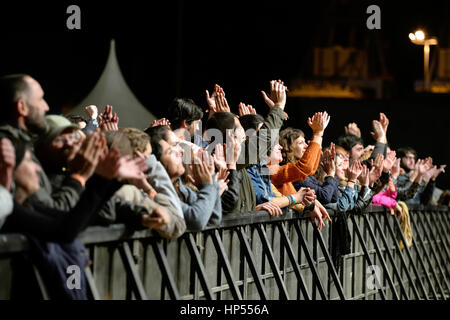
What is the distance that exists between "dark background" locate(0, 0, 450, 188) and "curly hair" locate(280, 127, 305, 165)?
10897mm

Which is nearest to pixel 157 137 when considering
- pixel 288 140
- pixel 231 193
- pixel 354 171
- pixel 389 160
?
pixel 231 193

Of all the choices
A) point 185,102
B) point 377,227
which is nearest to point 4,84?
point 185,102

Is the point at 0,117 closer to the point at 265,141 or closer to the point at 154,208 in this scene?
the point at 154,208

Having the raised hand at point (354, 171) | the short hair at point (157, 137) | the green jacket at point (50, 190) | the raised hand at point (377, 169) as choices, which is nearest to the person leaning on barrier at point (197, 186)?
the short hair at point (157, 137)

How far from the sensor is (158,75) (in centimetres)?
2345

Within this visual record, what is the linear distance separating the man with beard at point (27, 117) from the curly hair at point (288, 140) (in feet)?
13.8

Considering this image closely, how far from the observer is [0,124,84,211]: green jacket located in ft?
14.7

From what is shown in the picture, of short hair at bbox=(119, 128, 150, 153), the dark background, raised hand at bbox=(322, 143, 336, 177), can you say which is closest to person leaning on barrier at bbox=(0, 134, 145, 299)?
short hair at bbox=(119, 128, 150, 153)

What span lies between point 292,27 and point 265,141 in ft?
53.2

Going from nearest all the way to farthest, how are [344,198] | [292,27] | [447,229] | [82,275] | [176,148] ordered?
1. [82,275]
2. [176,148]
3. [344,198]
4. [447,229]
5. [292,27]

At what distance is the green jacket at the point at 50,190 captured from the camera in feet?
14.7

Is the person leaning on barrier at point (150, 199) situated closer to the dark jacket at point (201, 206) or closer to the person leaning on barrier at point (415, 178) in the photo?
the dark jacket at point (201, 206)

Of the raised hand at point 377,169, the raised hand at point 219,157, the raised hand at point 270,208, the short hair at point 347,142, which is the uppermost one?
the raised hand at point 219,157

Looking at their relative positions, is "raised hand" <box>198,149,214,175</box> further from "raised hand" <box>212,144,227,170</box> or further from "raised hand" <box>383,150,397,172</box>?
"raised hand" <box>383,150,397,172</box>
